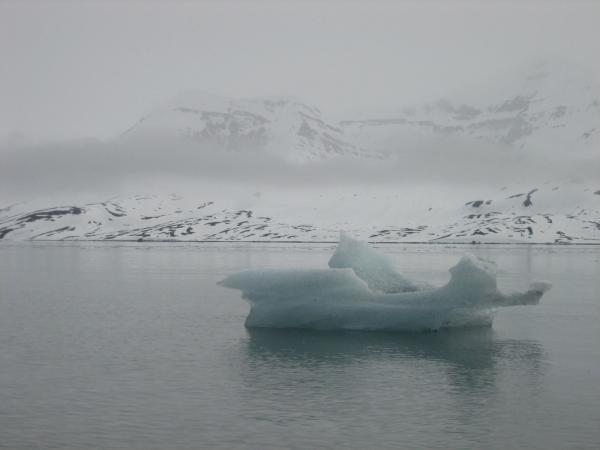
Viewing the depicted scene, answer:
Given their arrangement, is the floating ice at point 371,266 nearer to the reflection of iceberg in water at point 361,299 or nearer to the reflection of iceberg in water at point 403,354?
the reflection of iceberg in water at point 361,299

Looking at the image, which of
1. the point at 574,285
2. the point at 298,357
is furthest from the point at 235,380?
the point at 574,285

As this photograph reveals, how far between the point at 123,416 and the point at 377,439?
6.18 meters

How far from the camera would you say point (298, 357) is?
25922mm

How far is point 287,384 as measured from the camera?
21.8 meters

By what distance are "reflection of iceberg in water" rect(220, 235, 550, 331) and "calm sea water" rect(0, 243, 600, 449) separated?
674mm

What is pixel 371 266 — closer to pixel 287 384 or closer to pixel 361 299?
pixel 361 299

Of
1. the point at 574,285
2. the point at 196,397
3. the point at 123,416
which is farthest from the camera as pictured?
the point at 574,285

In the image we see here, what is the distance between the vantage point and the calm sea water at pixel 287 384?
16.9m

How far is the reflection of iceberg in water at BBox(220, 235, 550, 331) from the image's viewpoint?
100 ft

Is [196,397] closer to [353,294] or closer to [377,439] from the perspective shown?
[377,439]

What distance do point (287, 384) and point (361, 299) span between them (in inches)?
388

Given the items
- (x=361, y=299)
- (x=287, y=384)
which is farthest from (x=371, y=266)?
(x=287, y=384)

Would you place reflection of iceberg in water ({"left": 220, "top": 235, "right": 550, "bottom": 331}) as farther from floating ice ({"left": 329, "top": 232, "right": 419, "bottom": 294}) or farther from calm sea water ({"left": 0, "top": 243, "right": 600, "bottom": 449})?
floating ice ({"left": 329, "top": 232, "right": 419, "bottom": 294})

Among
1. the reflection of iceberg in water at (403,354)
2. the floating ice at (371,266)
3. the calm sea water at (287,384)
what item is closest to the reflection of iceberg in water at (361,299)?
the reflection of iceberg in water at (403,354)
